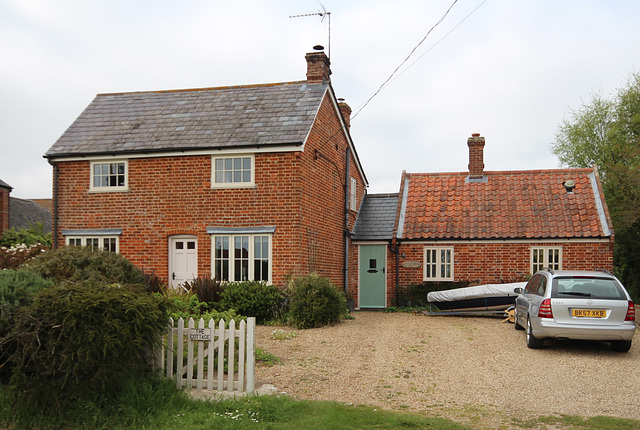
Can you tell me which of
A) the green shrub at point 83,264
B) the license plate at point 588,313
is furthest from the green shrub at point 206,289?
the license plate at point 588,313

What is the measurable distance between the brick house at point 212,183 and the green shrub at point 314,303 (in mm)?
1664

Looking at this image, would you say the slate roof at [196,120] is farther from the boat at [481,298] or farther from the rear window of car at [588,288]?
the rear window of car at [588,288]

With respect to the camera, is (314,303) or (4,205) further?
(4,205)

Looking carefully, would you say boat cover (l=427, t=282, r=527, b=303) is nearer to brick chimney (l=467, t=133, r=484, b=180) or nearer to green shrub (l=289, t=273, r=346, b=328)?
green shrub (l=289, t=273, r=346, b=328)

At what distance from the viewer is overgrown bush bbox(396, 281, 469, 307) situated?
19734mm

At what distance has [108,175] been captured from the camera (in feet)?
58.8

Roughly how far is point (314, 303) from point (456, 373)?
5530 mm

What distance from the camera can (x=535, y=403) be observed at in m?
7.35

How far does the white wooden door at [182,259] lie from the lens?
676 inches

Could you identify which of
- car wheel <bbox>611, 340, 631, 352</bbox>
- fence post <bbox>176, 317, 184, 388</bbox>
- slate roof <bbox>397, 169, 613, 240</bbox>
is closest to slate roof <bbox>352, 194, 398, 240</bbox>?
slate roof <bbox>397, 169, 613, 240</bbox>

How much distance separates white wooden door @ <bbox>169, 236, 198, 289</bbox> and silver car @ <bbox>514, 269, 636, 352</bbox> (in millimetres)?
9876

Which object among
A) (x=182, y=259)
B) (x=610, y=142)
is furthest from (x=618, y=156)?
(x=182, y=259)

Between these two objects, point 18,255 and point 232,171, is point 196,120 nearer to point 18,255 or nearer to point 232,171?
point 232,171

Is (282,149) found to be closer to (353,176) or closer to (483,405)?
(353,176)
